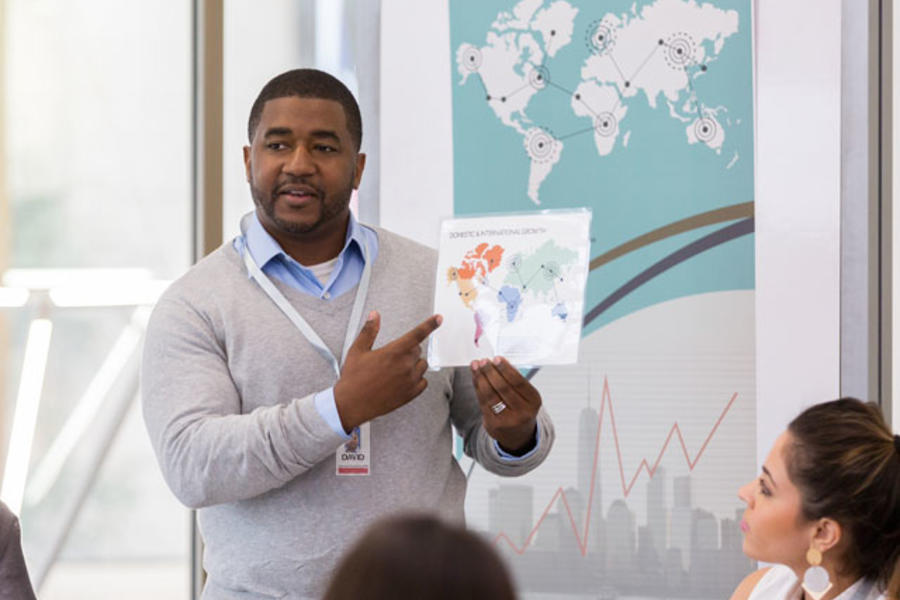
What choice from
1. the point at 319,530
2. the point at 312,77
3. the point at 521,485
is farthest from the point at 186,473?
the point at 521,485

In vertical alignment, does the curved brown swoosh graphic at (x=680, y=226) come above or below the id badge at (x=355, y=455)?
above

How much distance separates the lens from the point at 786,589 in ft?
6.87

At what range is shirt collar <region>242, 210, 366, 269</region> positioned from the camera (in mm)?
1993

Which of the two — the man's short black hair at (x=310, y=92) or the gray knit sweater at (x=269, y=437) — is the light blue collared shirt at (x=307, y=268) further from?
the man's short black hair at (x=310, y=92)

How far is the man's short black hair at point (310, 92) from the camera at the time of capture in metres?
2.03

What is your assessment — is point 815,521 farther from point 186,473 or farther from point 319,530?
point 186,473

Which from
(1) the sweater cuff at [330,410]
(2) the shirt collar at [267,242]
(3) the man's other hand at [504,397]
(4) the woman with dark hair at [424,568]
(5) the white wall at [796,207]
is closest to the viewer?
(4) the woman with dark hair at [424,568]

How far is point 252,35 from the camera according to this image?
3445 mm

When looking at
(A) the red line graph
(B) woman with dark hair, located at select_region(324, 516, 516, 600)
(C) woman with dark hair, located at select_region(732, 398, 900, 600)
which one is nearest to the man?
(C) woman with dark hair, located at select_region(732, 398, 900, 600)

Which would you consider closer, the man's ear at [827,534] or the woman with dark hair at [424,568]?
the woman with dark hair at [424,568]

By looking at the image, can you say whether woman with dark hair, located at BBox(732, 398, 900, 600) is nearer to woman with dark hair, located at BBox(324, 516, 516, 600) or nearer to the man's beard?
the man's beard

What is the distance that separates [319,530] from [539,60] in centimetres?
178

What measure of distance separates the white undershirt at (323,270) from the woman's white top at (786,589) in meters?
1.05

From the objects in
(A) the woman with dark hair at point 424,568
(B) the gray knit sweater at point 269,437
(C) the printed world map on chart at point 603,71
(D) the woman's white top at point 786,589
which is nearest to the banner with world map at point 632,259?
(C) the printed world map on chart at point 603,71
